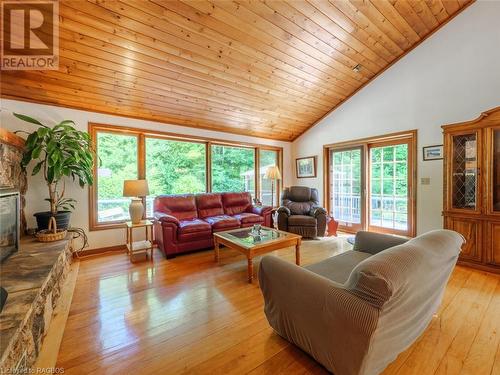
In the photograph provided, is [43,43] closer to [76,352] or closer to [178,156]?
[178,156]

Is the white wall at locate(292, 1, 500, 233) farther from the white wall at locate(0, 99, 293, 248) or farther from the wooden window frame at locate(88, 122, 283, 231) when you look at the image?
the white wall at locate(0, 99, 293, 248)

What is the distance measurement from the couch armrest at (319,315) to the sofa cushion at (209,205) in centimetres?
285

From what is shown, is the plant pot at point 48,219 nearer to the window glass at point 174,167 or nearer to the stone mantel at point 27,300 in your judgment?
the stone mantel at point 27,300

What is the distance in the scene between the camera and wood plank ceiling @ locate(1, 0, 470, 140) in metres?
2.53

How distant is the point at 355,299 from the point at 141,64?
3.48 meters

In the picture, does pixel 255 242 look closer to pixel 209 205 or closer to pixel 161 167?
pixel 209 205

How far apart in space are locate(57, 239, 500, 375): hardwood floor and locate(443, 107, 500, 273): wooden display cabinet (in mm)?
300

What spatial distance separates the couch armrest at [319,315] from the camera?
1.12 metres

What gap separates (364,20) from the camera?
3139mm

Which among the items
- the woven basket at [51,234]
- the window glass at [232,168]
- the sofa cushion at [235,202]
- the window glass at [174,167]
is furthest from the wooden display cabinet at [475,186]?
the woven basket at [51,234]

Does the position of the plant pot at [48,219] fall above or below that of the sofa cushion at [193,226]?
above

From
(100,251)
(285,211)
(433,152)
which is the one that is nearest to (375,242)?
(285,211)

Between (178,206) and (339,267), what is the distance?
9.77ft

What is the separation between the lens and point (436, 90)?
3688mm
